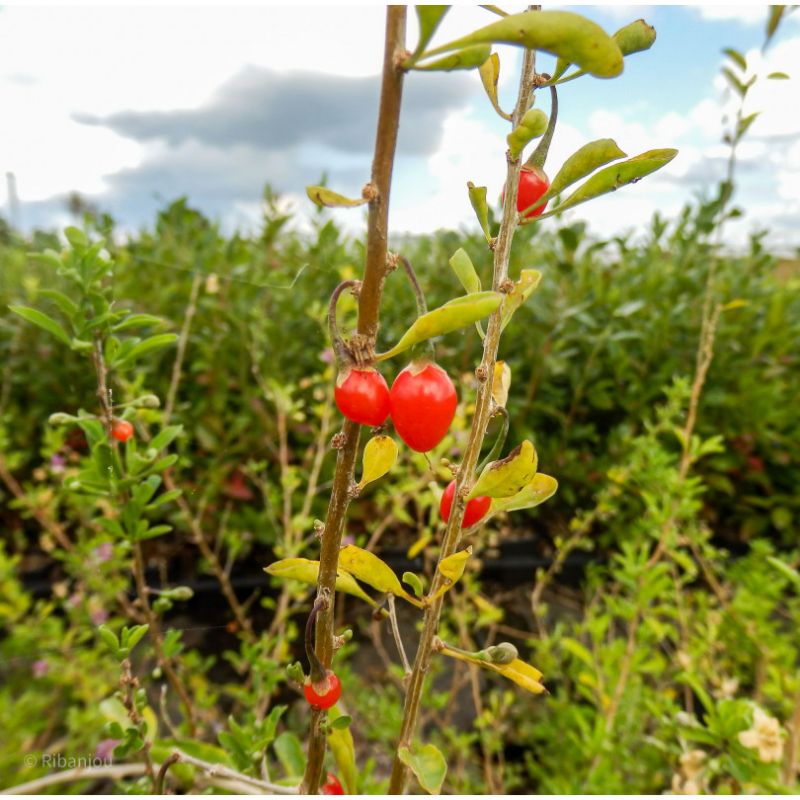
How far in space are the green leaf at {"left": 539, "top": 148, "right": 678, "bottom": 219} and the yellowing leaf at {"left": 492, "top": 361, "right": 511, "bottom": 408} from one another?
0.39 ft

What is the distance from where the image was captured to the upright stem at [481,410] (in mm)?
399

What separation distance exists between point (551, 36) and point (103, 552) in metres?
1.58

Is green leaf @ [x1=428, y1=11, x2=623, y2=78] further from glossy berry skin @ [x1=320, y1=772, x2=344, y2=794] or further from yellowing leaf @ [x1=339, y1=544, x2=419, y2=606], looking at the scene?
glossy berry skin @ [x1=320, y1=772, x2=344, y2=794]

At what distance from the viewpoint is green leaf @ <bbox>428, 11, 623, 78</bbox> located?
29 centimetres

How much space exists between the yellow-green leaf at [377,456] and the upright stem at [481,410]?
56mm

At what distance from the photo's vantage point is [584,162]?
39cm

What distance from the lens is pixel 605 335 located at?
75.9 inches

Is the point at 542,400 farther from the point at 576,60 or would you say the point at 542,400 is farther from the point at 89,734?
the point at 576,60

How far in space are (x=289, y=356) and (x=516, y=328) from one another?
80 cm

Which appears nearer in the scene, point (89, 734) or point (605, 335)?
point (89, 734)

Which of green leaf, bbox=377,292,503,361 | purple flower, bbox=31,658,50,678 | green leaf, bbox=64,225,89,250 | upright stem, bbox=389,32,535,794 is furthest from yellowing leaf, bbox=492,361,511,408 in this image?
purple flower, bbox=31,658,50,678

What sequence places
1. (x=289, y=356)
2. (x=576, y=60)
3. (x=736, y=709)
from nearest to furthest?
1. (x=576, y=60)
2. (x=736, y=709)
3. (x=289, y=356)

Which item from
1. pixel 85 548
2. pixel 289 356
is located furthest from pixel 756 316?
pixel 85 548

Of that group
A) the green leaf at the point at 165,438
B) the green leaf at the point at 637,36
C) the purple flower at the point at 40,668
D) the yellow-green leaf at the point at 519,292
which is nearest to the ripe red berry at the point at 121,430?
the green leaf at the point at 165,438
